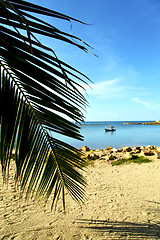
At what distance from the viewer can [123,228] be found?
3.61 m

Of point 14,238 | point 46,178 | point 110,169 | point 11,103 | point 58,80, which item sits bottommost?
point 14,238

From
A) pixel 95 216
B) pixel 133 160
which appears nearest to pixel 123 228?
pixel 95 216

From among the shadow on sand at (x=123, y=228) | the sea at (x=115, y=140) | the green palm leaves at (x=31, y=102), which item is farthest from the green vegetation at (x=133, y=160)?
the green palm leaves at (x=31, y=102)

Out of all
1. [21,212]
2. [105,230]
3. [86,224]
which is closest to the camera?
[105,230]

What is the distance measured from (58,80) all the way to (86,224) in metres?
3.79

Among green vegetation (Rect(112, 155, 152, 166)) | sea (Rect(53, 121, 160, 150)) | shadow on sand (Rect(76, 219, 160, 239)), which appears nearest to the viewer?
shadow on sand (Rect(76, 219, 160, 239))

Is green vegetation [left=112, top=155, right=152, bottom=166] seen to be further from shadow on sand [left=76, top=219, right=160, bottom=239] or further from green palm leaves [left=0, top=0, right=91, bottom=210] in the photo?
green palm leaves [left=0, top=0, right=91, bottom=210]

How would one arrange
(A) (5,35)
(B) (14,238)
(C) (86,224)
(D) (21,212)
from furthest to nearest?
(D) (21,212) < (C) (86,224) < (B) (14,238) < (A) (5,35)

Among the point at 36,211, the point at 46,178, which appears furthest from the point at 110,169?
the point at 46,178

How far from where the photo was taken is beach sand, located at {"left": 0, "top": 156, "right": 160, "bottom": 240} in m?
3.44

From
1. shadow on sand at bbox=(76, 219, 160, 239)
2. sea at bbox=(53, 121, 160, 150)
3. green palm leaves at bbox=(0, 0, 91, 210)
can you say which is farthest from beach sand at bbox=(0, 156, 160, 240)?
sea at bbox=(53, 121, 160, 150)

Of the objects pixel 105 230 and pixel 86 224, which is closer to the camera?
pixel 105 230

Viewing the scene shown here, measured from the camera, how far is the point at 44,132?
1278 mm

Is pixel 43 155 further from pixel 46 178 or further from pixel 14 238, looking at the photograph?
pixel 14 238
